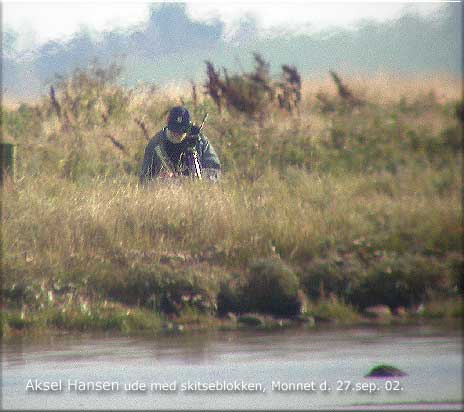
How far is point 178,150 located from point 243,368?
7343 mm

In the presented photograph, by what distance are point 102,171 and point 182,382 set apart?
36.3 feet

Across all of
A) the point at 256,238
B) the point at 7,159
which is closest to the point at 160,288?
the point at 256,238

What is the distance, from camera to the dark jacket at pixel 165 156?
55.6ft

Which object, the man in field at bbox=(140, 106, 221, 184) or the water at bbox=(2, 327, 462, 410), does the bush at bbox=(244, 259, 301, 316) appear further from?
the man in field at bbox=(140, 106, 221, 184)

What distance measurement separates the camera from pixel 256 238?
558 inches

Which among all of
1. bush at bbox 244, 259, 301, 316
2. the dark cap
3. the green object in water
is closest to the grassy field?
bush at bbox 244, 259, 301, 316

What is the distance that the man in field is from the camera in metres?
16.9

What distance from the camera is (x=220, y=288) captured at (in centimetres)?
1320

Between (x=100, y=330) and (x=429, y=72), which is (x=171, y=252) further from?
(x=429, y=72)

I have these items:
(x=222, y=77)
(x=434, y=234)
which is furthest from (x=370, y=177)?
(x=222, y=77)

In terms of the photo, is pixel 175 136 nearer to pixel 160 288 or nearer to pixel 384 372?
pixel 160 288

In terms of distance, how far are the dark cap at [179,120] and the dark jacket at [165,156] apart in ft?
0.71

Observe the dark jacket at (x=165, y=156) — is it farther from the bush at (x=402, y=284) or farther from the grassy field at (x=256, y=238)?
the bush at (x=402, y=284)

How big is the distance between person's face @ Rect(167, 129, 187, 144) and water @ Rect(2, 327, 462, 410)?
16.7 feet
